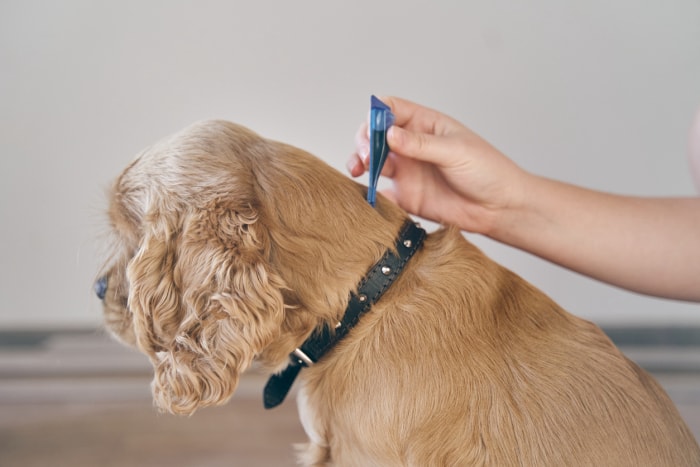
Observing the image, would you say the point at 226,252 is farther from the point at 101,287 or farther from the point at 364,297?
the point at 101,287

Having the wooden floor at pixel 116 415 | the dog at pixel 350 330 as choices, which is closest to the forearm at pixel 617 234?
the dog at pixel 350 330

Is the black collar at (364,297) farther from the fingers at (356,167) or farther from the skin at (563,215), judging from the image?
the fingers at (356,167)

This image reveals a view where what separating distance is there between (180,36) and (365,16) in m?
0.80

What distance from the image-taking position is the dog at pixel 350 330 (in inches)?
44.4

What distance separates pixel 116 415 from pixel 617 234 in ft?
7.52

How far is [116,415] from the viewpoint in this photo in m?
2.69

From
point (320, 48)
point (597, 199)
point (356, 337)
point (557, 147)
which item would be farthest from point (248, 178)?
point (557, 147)

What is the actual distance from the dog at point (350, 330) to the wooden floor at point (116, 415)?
1389 mm

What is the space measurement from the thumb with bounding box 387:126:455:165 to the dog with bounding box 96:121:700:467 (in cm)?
19

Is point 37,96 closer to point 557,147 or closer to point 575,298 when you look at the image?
point 557,147

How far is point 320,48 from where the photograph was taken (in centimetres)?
254

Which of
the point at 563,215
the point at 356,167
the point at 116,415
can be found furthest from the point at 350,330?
the point at 116,415

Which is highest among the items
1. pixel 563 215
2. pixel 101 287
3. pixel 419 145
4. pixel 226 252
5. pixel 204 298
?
pixel 419 145

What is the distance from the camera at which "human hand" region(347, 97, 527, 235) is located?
58.6 inches
